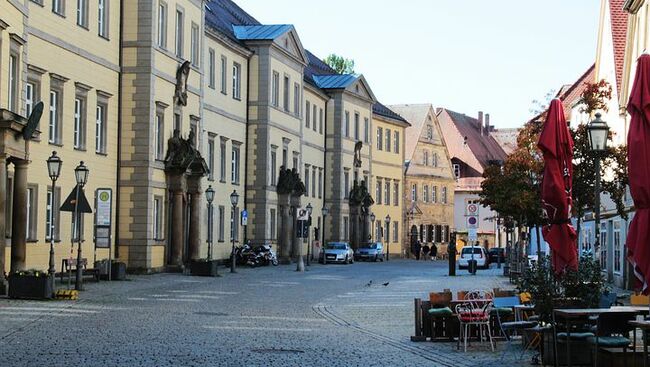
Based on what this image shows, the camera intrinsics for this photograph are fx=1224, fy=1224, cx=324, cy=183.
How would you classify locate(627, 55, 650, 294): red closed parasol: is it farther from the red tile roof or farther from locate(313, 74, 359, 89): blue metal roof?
locate(313, 74, 359, 89): blue metal roof

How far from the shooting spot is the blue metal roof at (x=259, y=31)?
6450cm

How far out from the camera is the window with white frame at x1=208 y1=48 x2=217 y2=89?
57.3 metres

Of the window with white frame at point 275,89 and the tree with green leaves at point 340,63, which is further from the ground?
the tree with green leaves at point 340,63

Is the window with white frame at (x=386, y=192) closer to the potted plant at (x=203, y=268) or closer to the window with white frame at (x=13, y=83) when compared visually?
the potted plant at (x=203, y=268)

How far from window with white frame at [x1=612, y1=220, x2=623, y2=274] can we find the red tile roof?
5104 mm

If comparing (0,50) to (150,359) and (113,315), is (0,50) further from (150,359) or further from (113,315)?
(150,359)

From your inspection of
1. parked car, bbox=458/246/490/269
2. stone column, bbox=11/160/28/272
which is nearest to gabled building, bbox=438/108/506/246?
parked car, bbox=458/246/490/269

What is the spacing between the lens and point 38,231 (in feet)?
123

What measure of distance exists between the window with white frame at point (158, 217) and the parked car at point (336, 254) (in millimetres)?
27059

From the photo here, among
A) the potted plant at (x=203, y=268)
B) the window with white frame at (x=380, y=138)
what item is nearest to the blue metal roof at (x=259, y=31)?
the potted plant at (x=203, y=268)

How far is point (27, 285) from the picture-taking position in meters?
28.3

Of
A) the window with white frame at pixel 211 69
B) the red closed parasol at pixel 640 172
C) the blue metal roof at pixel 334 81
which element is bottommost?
the red closed parasol at pixel 640 172

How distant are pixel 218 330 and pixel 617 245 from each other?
2612cm

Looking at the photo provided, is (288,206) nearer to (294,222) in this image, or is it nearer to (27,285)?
(294,222)
